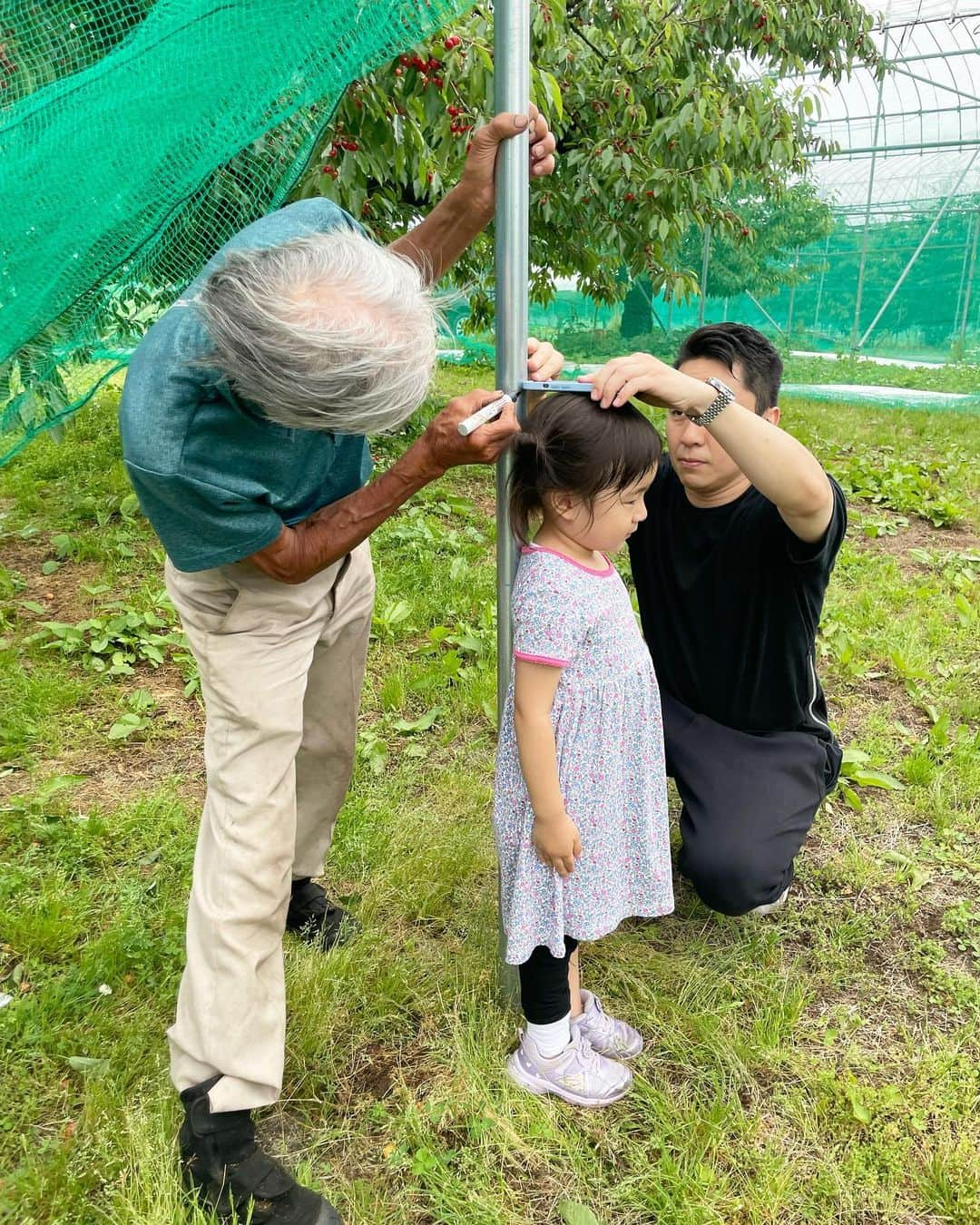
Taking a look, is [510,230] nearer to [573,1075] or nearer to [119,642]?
[573,1075]

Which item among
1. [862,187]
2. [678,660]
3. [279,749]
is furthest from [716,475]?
[862,187]

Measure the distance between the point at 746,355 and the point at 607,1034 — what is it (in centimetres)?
129

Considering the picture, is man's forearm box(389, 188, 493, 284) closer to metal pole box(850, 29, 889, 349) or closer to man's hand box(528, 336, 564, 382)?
man's hand box(528, 336, 564, 382)

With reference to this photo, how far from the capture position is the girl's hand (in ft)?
4.41

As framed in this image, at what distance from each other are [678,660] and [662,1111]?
90 centimetres

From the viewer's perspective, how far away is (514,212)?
1.27 meters

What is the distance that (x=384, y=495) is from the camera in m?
1.39

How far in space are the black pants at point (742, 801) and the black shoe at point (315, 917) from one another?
75 centimetres

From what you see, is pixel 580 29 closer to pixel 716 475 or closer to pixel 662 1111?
pixel 716 475

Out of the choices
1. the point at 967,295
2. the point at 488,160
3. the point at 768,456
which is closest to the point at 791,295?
the point at 967,295

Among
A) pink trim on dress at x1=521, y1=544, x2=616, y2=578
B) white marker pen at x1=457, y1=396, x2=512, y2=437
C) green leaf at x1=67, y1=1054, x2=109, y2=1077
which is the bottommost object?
green leaf at x1=67, y1=1054, x2=109, y2=1077

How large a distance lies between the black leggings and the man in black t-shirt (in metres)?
0.44

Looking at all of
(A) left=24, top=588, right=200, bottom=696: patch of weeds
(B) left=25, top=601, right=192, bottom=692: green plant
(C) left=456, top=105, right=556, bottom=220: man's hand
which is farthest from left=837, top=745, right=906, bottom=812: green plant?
(B) left=25, top=601, right=192, bottom=692: green plant

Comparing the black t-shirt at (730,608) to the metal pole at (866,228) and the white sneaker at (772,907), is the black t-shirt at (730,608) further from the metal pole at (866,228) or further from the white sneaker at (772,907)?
the metal pole at (866,228)
